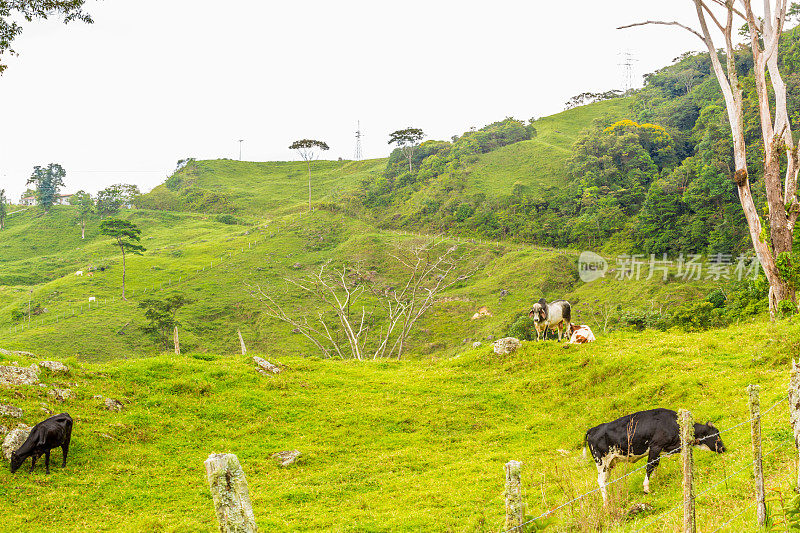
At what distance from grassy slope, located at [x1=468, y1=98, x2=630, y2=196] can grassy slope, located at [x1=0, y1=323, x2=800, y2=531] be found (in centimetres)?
→ 6771

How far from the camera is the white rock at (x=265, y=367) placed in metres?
22.3

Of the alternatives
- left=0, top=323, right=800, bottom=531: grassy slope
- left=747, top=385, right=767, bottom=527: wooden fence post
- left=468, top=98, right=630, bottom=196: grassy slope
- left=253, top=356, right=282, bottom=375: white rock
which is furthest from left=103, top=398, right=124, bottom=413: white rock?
left=468, top=98, right=630, bottom=196: grassy slope

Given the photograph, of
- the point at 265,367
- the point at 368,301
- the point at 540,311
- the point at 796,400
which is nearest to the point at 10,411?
the point at 265,367

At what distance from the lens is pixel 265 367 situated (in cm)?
2241

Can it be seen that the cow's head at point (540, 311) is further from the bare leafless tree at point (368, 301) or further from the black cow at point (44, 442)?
the bare leafless tree at point (368, 301)

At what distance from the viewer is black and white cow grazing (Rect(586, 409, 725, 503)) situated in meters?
10.5

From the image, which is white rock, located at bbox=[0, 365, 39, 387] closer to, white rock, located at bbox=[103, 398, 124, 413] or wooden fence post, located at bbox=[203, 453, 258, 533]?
white rock, located at bbox=[103, 398, 124, 413]

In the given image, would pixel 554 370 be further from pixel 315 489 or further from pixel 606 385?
pixel 315 489

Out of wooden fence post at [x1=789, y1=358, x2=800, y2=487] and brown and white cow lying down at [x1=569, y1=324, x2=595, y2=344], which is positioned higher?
wooden fence post at [x1=789, y1=358, x2=800, y2=487]

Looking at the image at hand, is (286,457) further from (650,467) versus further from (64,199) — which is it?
(64,199)

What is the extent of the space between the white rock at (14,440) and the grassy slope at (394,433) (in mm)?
779

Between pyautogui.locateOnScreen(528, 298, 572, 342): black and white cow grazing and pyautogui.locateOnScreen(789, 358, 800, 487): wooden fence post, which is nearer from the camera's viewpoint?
pyautogui.locateOnScreen(789, 358, 800, 487): wooden fence post

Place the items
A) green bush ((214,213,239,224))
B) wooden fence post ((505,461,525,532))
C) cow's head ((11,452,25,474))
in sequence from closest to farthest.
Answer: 1. wooden fence post ((505,461,525,532))
2. cow's head ((11,452,25,474))
3. green bush ((214,213,239,224))

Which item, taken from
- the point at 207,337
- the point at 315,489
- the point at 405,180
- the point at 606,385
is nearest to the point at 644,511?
the point at 315,489
